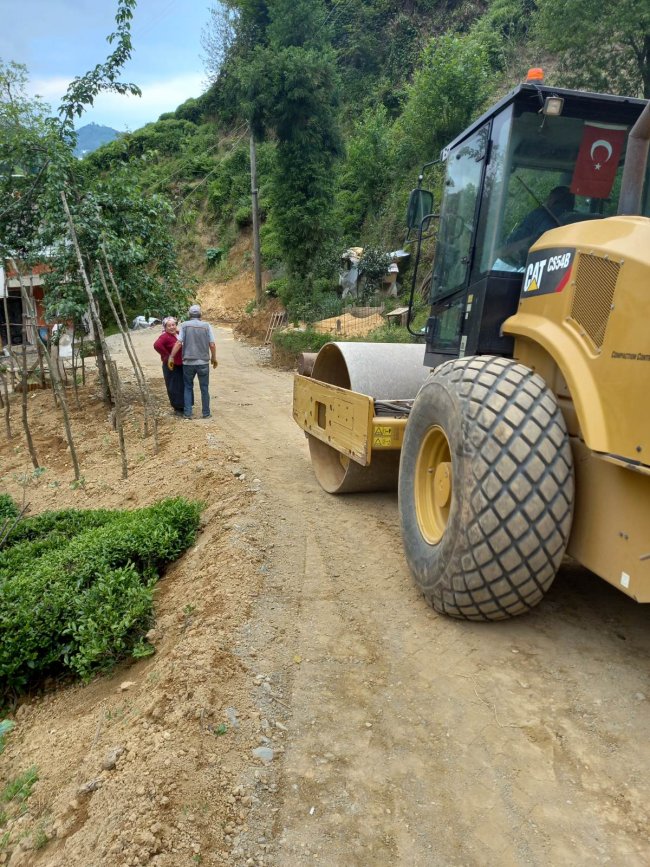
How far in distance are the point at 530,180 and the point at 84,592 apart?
3.78m

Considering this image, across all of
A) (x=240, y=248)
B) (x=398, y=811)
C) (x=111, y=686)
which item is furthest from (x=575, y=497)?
(x=240, y=248)

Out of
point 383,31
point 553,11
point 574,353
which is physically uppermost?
point 383,31

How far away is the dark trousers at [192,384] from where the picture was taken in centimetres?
933

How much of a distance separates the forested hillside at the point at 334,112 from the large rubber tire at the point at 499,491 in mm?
8279

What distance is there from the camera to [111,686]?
12.1ft

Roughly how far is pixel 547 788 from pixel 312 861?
88 cm

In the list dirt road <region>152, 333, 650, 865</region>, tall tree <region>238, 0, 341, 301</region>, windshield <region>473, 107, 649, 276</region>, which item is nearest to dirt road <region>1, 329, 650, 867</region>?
dirt road <region>152, 333, 650, 865</region>

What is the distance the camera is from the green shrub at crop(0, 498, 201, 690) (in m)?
3.94

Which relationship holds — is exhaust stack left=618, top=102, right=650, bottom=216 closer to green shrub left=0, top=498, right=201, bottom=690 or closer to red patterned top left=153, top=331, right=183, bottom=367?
green shrub left=0, top=498, right=201, bottom=690

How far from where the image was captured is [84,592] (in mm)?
4254

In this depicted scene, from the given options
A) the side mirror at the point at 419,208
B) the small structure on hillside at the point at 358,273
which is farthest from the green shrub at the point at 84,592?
the small structure on hillside at the point at 358,273

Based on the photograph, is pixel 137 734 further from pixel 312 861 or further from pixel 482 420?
pixel 482 420

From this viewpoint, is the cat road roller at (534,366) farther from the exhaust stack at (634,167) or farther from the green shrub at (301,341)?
the green shrub at (301,341)

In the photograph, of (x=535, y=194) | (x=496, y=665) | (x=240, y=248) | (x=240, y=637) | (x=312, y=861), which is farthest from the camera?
(x=240, y=248)
